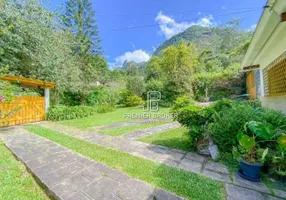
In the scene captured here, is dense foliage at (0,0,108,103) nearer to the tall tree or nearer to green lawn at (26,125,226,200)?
the tall tree

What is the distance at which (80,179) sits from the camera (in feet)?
7.84

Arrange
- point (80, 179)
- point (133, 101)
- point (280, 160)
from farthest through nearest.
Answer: point (133, 101)
point (80, 179)
point (280, 160)

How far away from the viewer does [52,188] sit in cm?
217

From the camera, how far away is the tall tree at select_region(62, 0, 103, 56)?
15797 millimetres

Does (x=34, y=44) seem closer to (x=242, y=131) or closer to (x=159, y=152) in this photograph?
(x=159, y=152)

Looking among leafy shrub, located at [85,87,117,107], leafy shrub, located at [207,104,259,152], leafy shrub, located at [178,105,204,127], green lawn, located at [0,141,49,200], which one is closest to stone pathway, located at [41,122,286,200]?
leafy shrub, located at [207,104,259,152]

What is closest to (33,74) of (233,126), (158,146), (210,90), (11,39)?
(11,39)

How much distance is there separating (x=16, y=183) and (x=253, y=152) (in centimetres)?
391

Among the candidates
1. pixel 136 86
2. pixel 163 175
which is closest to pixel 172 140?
pixel 163 175

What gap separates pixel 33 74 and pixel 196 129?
939 cm

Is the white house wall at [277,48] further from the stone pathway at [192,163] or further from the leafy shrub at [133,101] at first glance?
the leafy shrub at [133,101]

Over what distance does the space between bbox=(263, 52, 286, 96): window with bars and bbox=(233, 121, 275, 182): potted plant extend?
5.98ft

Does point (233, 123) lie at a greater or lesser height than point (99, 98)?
lesser

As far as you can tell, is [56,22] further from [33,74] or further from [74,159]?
[74,159]
